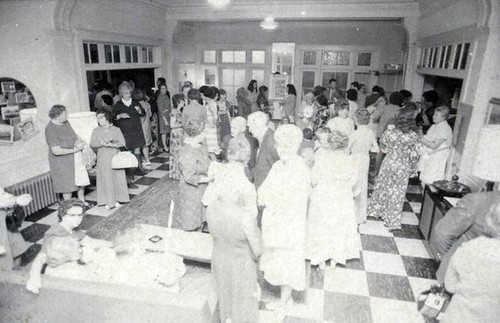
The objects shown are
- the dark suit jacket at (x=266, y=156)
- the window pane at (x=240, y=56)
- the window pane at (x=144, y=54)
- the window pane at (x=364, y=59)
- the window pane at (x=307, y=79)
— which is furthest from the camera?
the window pane at (x=240, y=56)

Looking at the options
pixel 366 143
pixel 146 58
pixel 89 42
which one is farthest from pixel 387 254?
pixel 146 58

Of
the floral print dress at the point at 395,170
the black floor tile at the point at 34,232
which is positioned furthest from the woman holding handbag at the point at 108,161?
the floral print dress at the point at 395,170

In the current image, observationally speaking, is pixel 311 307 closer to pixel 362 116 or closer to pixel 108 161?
pixel 362 116

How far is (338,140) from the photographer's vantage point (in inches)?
133

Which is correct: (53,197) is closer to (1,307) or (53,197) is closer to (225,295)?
(1,307)

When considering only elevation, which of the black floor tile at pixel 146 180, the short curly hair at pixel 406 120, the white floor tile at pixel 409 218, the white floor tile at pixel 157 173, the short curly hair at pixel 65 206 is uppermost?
the short curly hair at pixel 406 120

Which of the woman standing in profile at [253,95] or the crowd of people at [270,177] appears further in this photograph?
the woman standing in profile at [253,95]

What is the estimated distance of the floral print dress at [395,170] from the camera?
425cm

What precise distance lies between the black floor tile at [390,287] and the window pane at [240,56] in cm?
850

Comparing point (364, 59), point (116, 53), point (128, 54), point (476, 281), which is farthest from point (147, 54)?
point (476, 281)

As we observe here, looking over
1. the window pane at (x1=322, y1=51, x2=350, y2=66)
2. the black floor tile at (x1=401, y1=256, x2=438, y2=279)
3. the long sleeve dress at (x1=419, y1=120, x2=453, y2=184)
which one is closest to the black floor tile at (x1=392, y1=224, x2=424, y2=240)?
the black floor tile at (x1=401, y1=256, x2=438, y2=279)

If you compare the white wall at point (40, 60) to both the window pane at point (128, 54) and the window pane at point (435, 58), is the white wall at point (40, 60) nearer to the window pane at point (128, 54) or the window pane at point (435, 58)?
the window pane at point (128, 54)

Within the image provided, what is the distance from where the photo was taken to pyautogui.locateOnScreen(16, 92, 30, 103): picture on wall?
497 centimetres

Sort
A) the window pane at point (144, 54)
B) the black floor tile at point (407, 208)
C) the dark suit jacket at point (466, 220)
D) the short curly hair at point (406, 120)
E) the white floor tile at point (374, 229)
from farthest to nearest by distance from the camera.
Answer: the window pane at point (144, 54) → the black floor tile at point (407, 208) → the white floor tile at point (374, 229) → the short curly hair at point (406, 120) → the dark suit jacket at point (466, 220)
